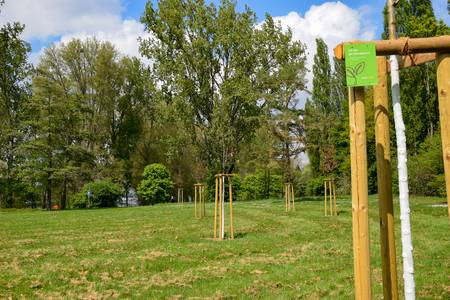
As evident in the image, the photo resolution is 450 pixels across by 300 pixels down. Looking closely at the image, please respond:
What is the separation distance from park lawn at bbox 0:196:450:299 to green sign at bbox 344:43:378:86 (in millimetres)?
3291

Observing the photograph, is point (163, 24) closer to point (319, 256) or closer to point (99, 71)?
point (99, 71)

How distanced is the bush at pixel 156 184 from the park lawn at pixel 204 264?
23.7 metres

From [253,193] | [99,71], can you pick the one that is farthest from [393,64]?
[99,71]

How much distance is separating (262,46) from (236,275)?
24.6 metres

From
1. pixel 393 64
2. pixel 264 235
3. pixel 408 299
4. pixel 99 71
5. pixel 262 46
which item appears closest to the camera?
pixel 408 299

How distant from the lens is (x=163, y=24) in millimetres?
31312

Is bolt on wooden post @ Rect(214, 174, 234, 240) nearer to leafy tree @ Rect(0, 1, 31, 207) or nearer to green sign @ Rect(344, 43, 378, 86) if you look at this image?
green sign @ Rect(344, 43, 378, 86)

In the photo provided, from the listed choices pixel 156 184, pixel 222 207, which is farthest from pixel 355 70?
pixel 156 184

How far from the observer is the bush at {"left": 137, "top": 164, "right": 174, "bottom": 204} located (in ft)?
120

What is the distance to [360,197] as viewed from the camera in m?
3.40

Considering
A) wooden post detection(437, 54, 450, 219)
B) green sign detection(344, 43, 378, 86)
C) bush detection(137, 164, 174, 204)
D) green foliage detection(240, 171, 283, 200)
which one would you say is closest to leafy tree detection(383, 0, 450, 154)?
green foliage detection(240, 171, 283, 200)

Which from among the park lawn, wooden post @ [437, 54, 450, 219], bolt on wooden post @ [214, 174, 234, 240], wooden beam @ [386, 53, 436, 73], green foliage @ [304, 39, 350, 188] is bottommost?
the park lawn

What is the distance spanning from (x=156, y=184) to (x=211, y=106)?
914 centimetres

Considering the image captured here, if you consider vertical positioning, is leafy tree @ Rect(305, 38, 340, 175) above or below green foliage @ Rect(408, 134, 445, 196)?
above
